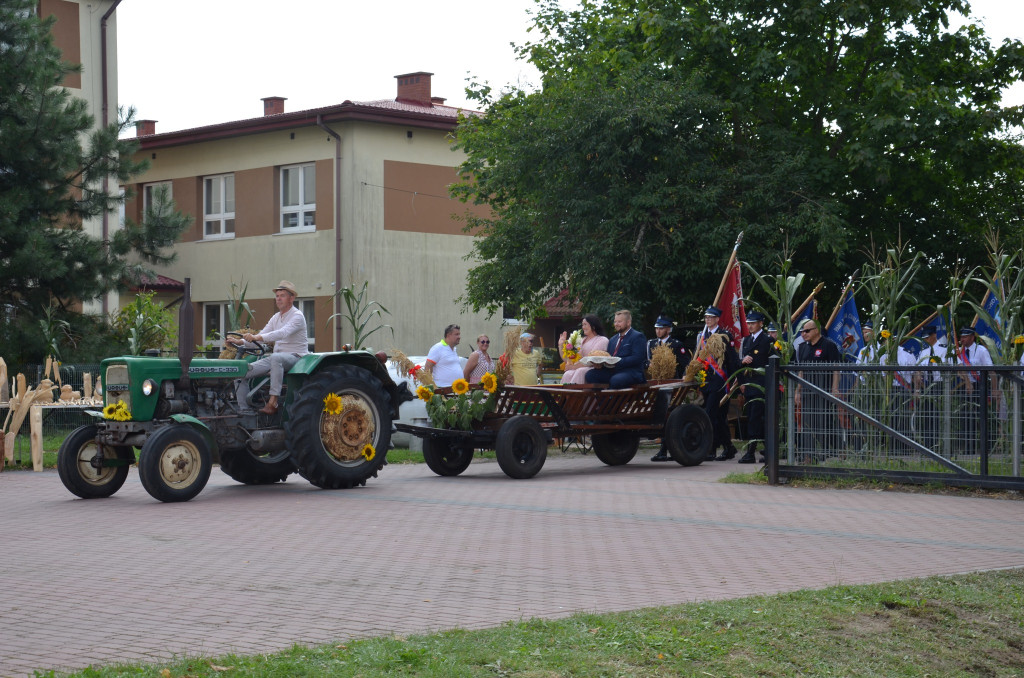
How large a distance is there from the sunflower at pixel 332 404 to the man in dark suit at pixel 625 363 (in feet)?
13.2

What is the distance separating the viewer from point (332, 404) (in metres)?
13.7

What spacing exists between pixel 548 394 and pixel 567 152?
1080cm

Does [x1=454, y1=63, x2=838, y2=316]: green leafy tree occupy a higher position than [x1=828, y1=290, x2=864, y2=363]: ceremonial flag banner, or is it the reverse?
[x1=454, y1=63, x2=838, y2=316]: green leafy tree

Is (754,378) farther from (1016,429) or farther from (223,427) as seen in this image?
(223,427)

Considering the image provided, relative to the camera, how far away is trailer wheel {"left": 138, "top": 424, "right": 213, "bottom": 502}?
1227 centimetres

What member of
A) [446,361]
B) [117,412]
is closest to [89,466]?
[117,412]

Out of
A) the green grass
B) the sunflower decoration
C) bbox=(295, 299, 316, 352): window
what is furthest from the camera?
bbox=(295, 299, 316, 352): window

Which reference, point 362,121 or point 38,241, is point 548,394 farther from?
point 362,121

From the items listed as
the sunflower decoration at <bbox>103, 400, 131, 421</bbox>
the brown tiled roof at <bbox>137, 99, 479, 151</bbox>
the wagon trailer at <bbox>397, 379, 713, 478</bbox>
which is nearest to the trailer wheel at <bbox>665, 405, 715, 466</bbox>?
the wagon trailer at <bbox>397, 379, 713, 478</bbox>

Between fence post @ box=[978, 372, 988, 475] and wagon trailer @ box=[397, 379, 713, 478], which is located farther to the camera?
wagon trailer @ box=[397, 379, 713, 478]

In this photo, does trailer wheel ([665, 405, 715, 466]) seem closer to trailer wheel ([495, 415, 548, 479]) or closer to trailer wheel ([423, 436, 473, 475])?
trailer wheel ([495, 415, 548, 479])

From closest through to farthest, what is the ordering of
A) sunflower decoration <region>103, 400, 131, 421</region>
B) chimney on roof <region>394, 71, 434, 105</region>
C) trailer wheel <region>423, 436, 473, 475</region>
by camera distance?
sunflower decoration <region>103, 400, 131, 421</region>, trailer wheel <region>423, 436, 473, 475</region>, chimney on roof <region>394, 71, 434, 105</region>

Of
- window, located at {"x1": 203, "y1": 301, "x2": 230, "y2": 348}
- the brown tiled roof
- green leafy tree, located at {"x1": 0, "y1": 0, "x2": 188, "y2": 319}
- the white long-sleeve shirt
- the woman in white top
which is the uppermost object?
the brown tiled roof

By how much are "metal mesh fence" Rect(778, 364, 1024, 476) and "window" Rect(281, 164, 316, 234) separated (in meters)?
23.6
